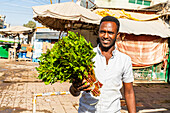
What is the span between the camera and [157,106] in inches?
250

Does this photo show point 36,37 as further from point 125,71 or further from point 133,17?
point 125,71

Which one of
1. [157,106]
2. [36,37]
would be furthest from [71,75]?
[36,37]

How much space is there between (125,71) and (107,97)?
391 mm

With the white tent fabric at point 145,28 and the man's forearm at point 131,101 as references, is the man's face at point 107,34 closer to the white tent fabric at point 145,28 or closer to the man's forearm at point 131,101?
the man's forearm at point 131,101

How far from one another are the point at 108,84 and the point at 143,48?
9.77 m

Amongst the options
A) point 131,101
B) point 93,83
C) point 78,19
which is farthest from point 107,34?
point 78,19

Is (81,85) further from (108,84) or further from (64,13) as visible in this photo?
(64,13)

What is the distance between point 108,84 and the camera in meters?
1.83

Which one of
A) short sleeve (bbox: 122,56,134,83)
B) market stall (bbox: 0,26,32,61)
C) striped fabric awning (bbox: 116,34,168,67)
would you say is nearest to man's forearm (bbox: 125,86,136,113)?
short sleeve (bbox: 122,56,134,83)

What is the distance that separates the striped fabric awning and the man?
8.69m

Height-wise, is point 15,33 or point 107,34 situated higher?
point 15,33

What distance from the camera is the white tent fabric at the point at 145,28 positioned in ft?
32.8

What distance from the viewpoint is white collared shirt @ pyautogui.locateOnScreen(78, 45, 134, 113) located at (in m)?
1.81

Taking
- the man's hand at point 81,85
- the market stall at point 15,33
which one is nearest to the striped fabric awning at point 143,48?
the man's hand at point 81,85
